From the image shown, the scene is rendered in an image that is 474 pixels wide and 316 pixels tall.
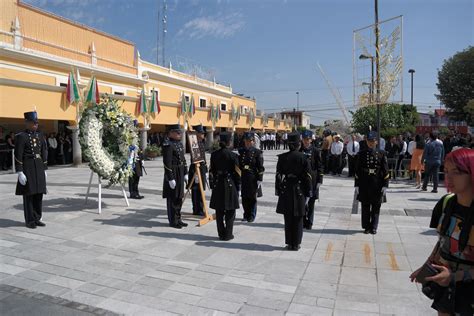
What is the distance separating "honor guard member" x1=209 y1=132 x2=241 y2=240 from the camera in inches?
261

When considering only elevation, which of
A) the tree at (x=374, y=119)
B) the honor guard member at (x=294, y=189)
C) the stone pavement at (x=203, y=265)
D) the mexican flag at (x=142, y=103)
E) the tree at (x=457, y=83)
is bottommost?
the stone pavement at (x=203, y=265)

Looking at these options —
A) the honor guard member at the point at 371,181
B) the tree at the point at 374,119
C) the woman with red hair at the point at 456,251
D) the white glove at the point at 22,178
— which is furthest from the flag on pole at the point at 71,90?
the woman with red hair at the point at 456,251

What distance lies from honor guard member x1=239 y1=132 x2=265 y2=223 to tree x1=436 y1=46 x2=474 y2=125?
37131 mm

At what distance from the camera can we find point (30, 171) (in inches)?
285

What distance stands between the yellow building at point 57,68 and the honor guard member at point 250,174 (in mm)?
12332

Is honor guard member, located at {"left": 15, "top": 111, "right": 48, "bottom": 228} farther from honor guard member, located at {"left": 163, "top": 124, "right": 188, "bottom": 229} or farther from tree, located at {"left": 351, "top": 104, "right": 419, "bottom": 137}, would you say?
tree, located at {"left": 351, "top": 104, "right": 419, "bottom": 137}

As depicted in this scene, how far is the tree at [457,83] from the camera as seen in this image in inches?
1522

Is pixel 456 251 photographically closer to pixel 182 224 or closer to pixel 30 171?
pixel 182 224

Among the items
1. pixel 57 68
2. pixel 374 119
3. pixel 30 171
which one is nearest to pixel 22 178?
pixel 30 171

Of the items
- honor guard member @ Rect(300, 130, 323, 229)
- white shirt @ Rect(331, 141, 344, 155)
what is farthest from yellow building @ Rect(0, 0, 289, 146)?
honor guard member @ Rect(300, 130, 323, 229)

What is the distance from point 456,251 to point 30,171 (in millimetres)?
7055

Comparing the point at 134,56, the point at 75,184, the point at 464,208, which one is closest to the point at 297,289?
the point at 464,208

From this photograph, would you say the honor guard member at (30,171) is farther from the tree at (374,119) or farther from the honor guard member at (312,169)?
the tree at (374,119)

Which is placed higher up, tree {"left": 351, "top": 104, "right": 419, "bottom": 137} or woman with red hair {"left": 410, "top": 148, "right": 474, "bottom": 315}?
tree {"left": 351, "top": 104, "right": 419, "bottom": 137}
